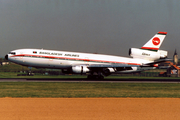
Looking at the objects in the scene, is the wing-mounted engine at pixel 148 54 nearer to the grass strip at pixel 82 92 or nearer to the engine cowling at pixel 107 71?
the engine cowling at pixel 107 71

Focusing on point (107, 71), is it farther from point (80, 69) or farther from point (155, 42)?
point (155, 42)

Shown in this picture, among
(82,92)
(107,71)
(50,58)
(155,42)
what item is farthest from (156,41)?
(82,92)

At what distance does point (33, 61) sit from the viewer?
128ft

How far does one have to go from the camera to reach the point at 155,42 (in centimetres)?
4525

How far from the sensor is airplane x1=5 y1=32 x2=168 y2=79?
39.2 m

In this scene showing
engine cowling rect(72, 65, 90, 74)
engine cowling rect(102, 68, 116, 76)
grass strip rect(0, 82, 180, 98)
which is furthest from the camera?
engine cowling rect(102, 68, 116, 76)

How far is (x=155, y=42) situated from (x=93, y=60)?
1290 cm

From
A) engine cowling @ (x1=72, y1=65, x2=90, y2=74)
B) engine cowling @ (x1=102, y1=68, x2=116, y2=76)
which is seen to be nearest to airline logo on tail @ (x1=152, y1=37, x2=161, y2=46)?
engine cowling @ (x1=102, y1=68, x2=116, y2=76)

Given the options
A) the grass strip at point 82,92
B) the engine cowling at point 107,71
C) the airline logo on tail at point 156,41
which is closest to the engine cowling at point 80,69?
the engine cowling at point 107,71

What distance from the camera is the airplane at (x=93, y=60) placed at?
3925cm

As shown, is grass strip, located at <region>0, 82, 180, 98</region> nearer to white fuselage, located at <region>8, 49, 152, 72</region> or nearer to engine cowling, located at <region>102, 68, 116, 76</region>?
white fuselage, located at <region>8, 49, 152, 72</region>

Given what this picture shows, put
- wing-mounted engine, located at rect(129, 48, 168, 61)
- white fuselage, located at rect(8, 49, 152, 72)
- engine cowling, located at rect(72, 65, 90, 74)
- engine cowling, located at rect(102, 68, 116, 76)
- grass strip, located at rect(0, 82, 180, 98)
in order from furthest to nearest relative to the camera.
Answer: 1. wing-mounted engine, located at rect(129, 48, 168, 61)
2. engine cowling, located at rect(102, 68, 116, 76)
3. white fuselage, located at rect(8, 49, 152, 72)
4. engine cowling, located at rect(72, 65, 90, 74)
5. grass strip, located at rect(0, 82, 180, 98)

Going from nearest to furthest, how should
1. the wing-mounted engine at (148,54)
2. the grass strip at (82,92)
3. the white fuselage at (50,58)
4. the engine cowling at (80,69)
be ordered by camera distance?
the grass strip at (82,92) → the engine cowling at (80,69) → the white fuselage at (50,58) → the wing-mounted engine at (148,54)
